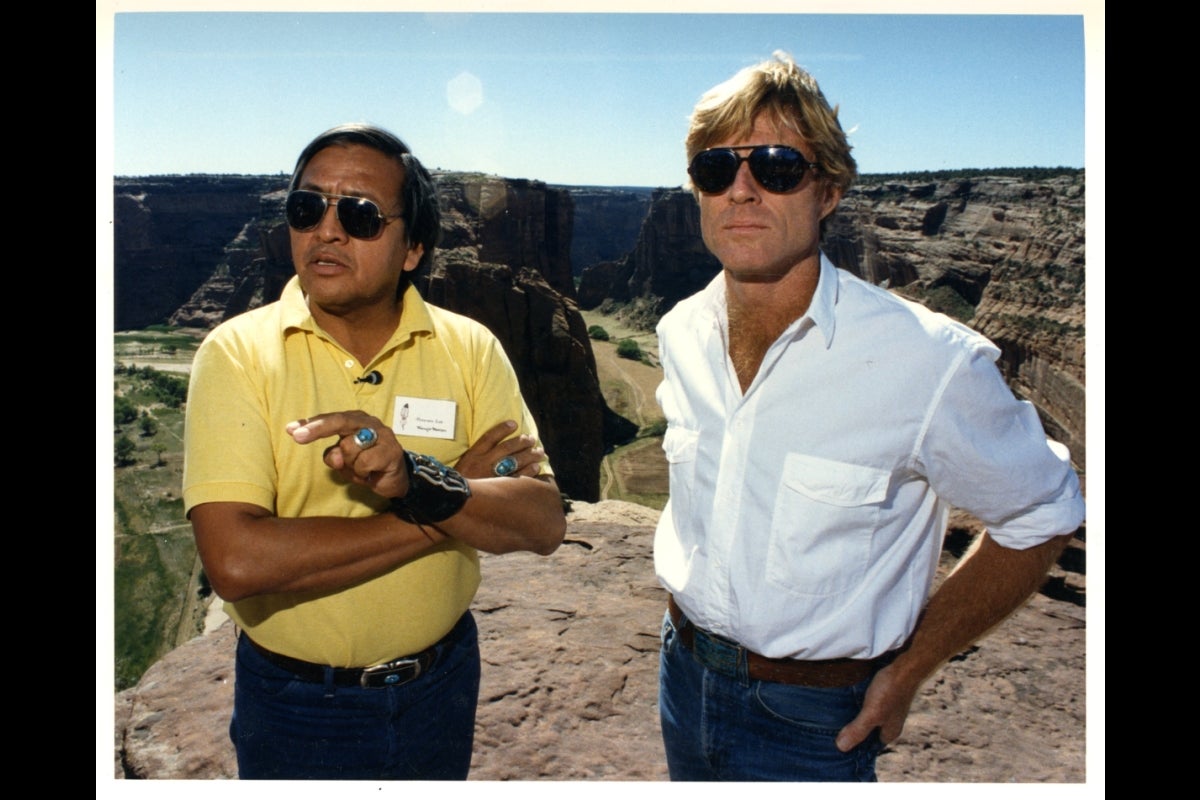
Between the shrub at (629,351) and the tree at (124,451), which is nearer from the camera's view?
the tree at (124,451)

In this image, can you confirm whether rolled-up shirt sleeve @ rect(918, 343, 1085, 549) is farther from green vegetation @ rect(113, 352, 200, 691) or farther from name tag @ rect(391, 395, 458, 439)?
green vegetation @ rect(113, 352, 200, 691)

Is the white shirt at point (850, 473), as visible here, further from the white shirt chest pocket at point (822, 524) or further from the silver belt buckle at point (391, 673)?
the silver belt buckle at point (391, 673)

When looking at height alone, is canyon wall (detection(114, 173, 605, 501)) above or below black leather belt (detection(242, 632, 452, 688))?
above

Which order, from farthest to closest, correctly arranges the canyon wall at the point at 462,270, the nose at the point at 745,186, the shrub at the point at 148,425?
the canyon wall at the point at 462,270
the shrub at the point at 148,425
the nose at the point at 745,186

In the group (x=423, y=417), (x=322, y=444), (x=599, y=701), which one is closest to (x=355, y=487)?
(x=322, y=444)

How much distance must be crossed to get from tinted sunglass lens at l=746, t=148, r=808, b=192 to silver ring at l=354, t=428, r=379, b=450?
1084 mm

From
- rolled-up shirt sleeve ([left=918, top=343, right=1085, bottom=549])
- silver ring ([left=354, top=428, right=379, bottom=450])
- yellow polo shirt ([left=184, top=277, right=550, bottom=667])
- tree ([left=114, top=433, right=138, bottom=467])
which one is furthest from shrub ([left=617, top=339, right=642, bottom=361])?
silver ring ([left=354, top=428, right=379, bottom=450])

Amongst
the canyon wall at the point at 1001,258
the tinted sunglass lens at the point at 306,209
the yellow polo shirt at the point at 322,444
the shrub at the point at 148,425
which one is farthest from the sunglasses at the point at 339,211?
the shrub at the point at 148,425

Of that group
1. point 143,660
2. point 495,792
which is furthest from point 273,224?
point 495,792

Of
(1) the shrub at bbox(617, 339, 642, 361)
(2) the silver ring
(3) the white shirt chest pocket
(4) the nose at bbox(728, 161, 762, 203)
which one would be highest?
(1) the shrub at bbox(617, 339, 642, 361)

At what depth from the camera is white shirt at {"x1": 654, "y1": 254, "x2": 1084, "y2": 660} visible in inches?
74.2

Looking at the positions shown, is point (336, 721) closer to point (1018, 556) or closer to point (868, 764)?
point (868, 764)

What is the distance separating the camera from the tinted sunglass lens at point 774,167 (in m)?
2.06

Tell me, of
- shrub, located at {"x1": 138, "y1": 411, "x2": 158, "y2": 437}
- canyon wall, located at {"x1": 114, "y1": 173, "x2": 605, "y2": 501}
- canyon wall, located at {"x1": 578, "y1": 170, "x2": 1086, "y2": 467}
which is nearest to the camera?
shrub, located at {"x1": 138, "y1": 411, "x2": 158, "y2": 437}
